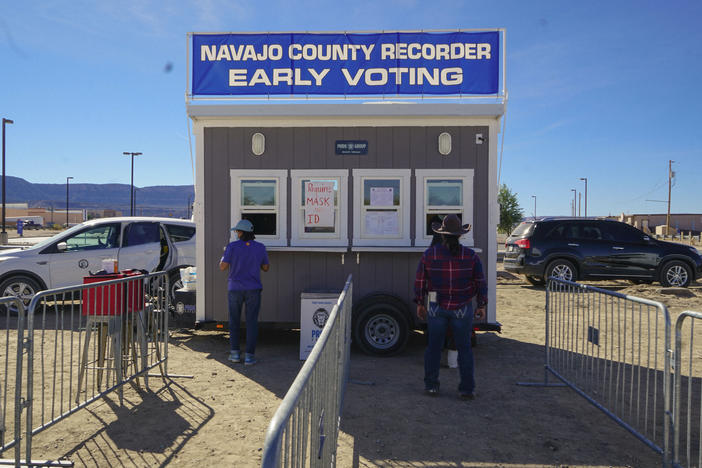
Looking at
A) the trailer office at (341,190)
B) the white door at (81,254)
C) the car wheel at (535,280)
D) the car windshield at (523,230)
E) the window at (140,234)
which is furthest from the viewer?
the car wheel at (535,280)

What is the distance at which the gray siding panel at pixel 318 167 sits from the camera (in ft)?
23.8

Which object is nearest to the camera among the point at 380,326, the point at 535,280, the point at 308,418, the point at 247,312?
the point at 308,418

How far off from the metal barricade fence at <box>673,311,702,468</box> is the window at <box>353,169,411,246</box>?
11.7 ft

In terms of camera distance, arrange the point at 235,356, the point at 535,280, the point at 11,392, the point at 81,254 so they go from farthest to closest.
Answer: the point at 535,280 < the point at 81,254 < the point at 235,356 < the point at 11,392

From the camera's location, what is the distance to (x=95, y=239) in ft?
33.2

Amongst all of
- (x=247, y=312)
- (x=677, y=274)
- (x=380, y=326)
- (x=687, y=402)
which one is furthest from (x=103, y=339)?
(x=677, y=274)

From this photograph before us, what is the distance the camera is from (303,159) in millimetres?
7363

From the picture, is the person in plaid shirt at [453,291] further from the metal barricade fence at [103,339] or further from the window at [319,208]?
the metal barricade fence at [103,339]

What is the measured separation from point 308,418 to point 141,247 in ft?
29.5

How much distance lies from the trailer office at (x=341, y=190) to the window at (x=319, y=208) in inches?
0.6

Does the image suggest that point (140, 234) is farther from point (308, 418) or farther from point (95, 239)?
point (308, 418)

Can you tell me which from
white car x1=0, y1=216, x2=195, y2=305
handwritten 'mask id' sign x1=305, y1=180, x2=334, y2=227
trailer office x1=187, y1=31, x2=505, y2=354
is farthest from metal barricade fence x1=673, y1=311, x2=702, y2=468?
white car x1=0, y1=216, x2=195, y2=305

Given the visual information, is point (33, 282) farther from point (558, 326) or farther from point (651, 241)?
point (651, 241)

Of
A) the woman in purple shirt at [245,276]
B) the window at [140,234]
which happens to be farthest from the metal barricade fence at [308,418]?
the window at [140,234]
